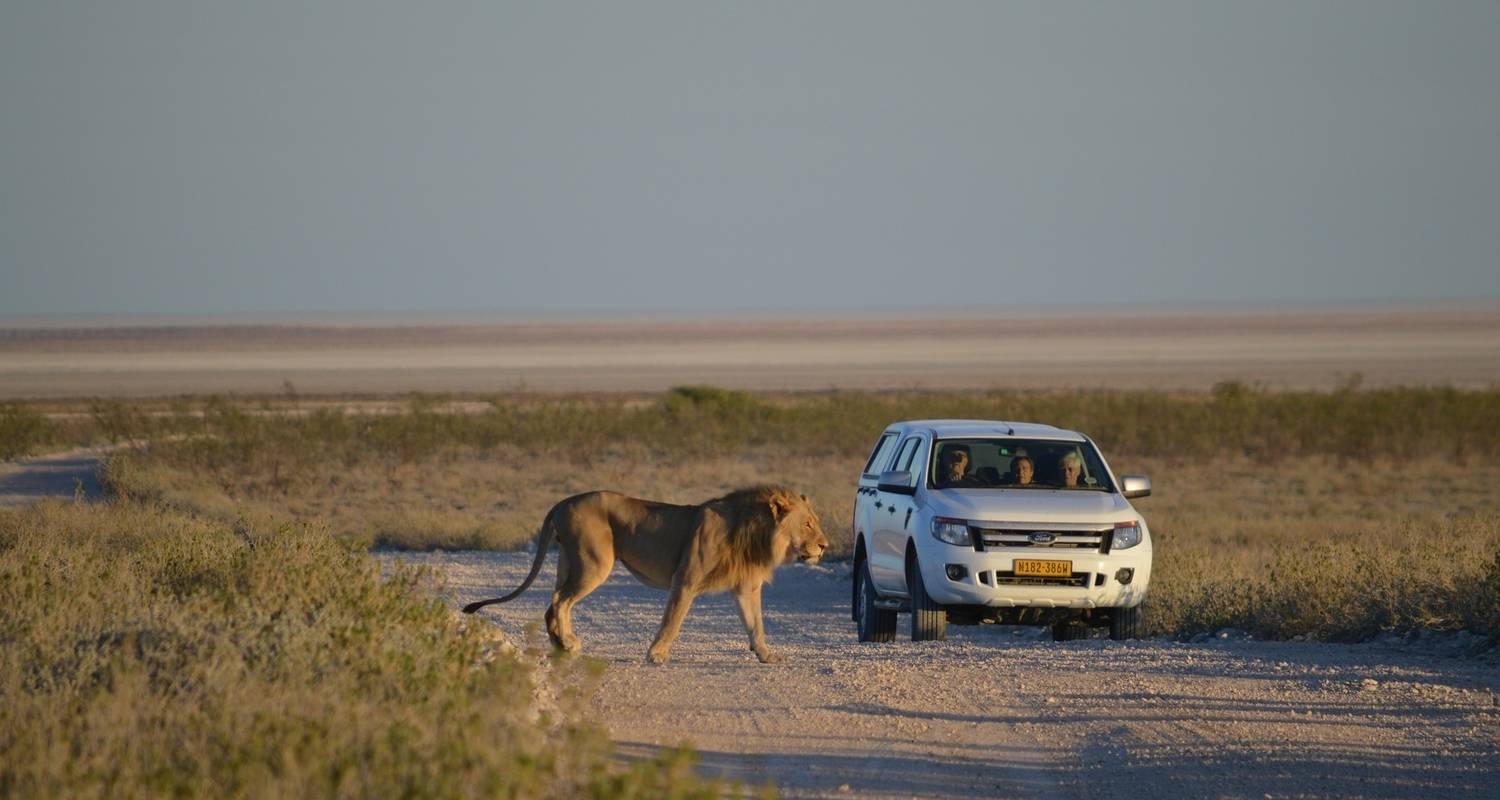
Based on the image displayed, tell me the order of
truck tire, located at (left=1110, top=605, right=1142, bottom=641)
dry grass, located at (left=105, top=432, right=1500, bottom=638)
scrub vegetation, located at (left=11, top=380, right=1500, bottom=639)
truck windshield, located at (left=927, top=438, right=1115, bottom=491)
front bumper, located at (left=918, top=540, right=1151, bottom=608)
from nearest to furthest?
front bumper, located at (left=918, top=540, right=1151, bottom=608) < truck tire, located at (left=1110, top=605, right=1142, bottom=641) < dry grass, located at (left=105, top=432, right=1500, bottom=638) < truck windshield, located at (left=927, top=438, right=1115, bottom=491) < scrub vegetation, located at (left=11, top=380, right=1500, bottom=639)

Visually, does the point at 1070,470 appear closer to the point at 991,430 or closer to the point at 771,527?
the point at 991,430

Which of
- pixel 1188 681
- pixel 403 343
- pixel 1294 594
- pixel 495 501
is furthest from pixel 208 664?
pixel 403 343

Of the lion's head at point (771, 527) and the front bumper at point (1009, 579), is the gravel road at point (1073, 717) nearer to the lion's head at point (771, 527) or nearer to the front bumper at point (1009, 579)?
the front bumper at point (1009, 579)

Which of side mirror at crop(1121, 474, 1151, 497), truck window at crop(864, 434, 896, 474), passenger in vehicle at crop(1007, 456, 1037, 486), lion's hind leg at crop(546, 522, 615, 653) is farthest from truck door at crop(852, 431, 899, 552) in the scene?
lion's hind leg at crop(546, 522, 615, 653)

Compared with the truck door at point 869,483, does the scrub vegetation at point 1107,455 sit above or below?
below

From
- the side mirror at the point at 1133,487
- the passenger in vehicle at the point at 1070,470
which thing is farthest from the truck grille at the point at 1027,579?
the passenger in vehicle at the point at 1070,470

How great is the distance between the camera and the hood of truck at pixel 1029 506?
12344 mm

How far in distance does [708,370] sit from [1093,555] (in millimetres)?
90590

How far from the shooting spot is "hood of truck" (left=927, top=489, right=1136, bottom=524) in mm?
12344

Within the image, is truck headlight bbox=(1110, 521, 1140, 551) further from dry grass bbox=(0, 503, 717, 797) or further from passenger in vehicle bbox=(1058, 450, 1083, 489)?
dry grass bbox=(0, 503, 717, 797)

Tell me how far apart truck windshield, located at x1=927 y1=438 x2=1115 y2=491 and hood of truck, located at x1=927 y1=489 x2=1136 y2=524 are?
0.29 metres

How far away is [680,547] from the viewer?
11570 millimetres

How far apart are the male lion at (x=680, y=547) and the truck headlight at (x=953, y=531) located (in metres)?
1.15

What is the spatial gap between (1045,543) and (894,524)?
4.66 feet
